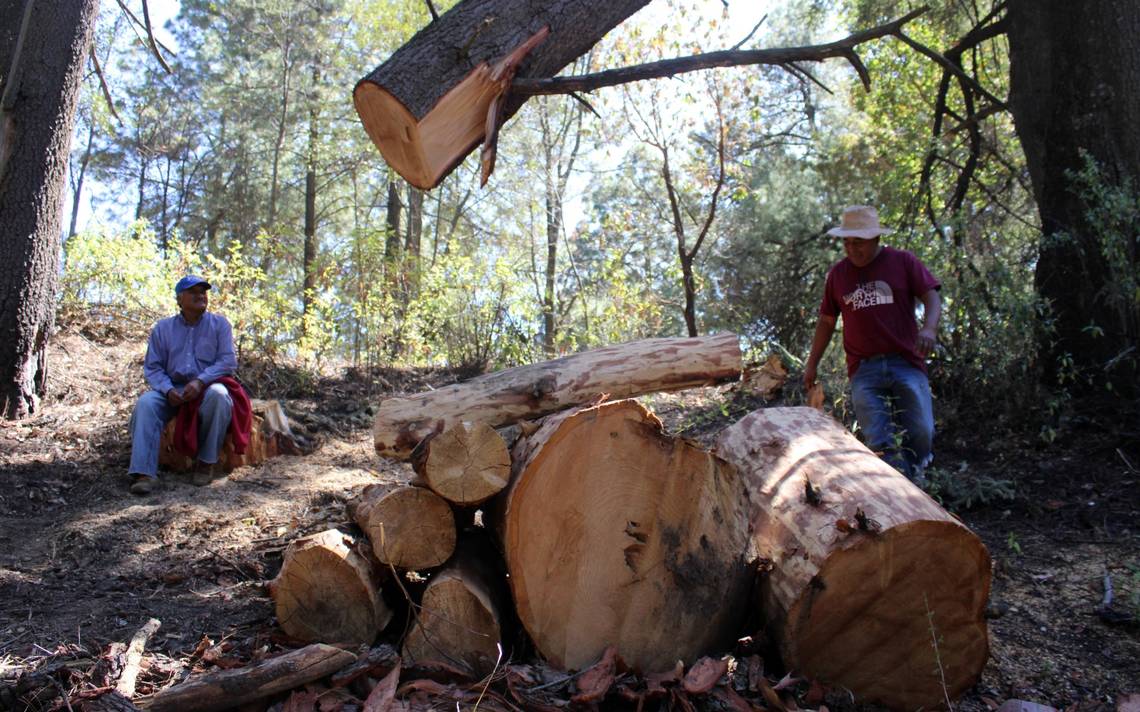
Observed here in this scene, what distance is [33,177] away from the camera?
5887mm

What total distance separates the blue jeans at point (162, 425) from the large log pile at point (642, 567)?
114 inches

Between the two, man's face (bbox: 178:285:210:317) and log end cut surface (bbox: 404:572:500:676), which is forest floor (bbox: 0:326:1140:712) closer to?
log end cut surface (bbox: 404:572:500:676)

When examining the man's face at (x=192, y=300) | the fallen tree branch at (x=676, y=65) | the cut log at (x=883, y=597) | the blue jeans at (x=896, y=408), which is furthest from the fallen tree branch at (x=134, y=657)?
the blue jeans at (x=896, y=408)

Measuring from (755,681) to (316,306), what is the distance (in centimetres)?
682

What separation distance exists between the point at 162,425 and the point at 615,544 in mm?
3968

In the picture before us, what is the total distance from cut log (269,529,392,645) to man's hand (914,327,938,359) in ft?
9.81

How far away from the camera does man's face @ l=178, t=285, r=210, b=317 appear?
5.51m

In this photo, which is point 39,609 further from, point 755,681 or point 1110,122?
point 1110,122

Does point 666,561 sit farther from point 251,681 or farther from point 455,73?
point 455,73

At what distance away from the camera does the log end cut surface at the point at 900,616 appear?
98.4 inches

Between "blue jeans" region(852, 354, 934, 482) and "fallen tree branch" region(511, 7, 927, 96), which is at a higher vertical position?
"fallen tree branch" region(511, 7, 927, 96)

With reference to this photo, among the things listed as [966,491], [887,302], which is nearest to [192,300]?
[887,302]

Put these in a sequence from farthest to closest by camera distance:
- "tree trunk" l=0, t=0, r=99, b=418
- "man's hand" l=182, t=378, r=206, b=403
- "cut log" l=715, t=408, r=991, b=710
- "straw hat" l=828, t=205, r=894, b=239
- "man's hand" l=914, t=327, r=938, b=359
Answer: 1. "tree trunk" l=0, t=0, r=99, b=418
2. "man's hand" l=182, t=378, r=206, b=403
3. "straw hat" l=828, t=205, r=894, b=239
4. "man's hand" l=914, t=327, r=938, b=359
5. "cut log" l=715, t=408, r=991, b=710

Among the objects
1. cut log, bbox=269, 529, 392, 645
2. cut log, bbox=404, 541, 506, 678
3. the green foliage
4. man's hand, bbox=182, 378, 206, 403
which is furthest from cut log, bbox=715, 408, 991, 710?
man's hand, bbox=182, 378, 206, 403
